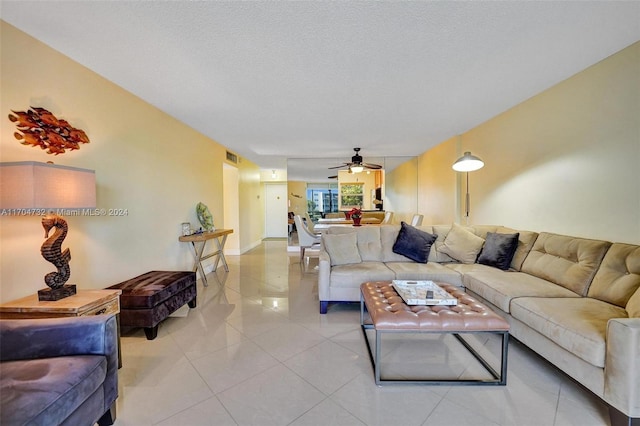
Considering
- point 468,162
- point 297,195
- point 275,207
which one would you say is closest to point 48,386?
point 468,162

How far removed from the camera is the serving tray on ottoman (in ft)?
7.51

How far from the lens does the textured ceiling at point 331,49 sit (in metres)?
1.63

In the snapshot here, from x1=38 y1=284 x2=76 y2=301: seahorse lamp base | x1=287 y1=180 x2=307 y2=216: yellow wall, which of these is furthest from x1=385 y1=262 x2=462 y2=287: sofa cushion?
x1=287 y1=180 x2=307 y2=216: yellow wall

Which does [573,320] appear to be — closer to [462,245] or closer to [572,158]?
[462,245]

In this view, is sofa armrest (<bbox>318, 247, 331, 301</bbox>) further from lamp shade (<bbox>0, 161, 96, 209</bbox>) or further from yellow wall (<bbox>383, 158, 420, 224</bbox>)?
yellow wall (<bbox>383, 158, 420, 224</bbox>)

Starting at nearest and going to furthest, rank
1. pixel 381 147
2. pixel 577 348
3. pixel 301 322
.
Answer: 1. pixel 577 348
2. pixel 301 322
3. pixel 381 147

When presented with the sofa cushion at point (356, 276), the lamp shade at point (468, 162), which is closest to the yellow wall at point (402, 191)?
the lamp shade at point (468, 162)

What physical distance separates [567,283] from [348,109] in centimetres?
284

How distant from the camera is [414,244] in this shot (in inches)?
131

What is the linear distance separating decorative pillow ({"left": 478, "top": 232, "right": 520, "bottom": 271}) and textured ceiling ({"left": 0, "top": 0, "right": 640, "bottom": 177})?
164cm

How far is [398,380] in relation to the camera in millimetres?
1755

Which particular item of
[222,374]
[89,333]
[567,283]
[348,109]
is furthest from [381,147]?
[89,333]

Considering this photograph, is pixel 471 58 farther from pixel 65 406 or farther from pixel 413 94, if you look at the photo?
pixel 65 406

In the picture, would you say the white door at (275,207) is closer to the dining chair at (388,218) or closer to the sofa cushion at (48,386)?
the dining chair at (388,218)
